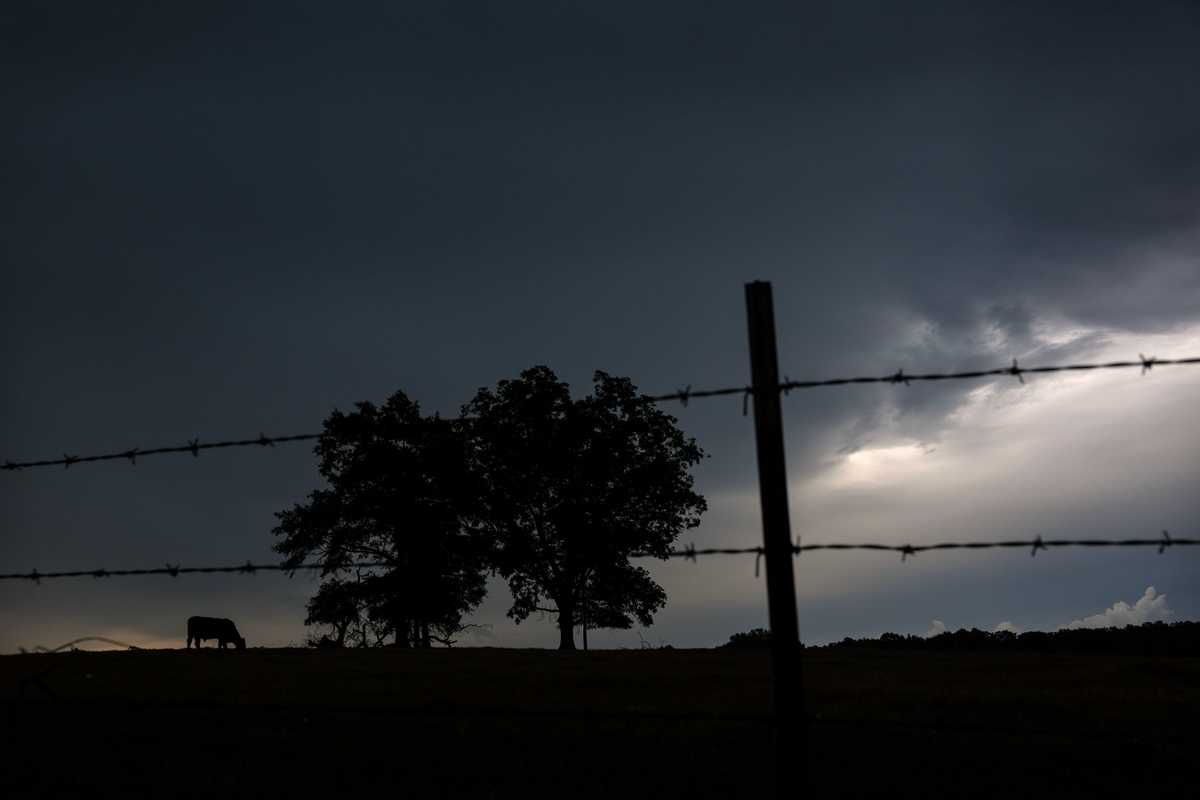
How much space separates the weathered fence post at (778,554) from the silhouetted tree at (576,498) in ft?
139

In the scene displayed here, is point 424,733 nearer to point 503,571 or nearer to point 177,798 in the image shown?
point 177,798

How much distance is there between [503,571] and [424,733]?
39.7 m

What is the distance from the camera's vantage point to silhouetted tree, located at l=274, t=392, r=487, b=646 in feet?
171

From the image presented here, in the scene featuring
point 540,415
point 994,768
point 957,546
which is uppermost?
point 540,415

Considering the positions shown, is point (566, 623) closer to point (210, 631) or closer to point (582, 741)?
point (210, 631)

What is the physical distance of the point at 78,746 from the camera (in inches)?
420

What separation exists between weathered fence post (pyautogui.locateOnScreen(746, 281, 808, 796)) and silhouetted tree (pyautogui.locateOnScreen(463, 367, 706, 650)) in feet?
139

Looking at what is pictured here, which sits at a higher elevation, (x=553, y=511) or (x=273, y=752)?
(x=553, y=511)

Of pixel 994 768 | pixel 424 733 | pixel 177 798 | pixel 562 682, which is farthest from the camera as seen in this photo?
pixel 562 682

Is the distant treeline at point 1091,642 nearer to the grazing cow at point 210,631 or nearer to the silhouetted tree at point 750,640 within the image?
the silhouetted tree at point 750,640

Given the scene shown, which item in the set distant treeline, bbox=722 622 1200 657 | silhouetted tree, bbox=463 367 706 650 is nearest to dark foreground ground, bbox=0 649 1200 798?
distant treeline, bbox=722 622 1200 657

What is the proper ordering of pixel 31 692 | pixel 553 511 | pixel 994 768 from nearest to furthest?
pixel 994 768 < pixel 31 692 < pixel 553 511

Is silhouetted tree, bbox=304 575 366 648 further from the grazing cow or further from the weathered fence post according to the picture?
the weathered fence post

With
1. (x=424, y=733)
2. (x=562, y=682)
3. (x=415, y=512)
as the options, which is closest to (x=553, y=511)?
(x=415, y=512)
